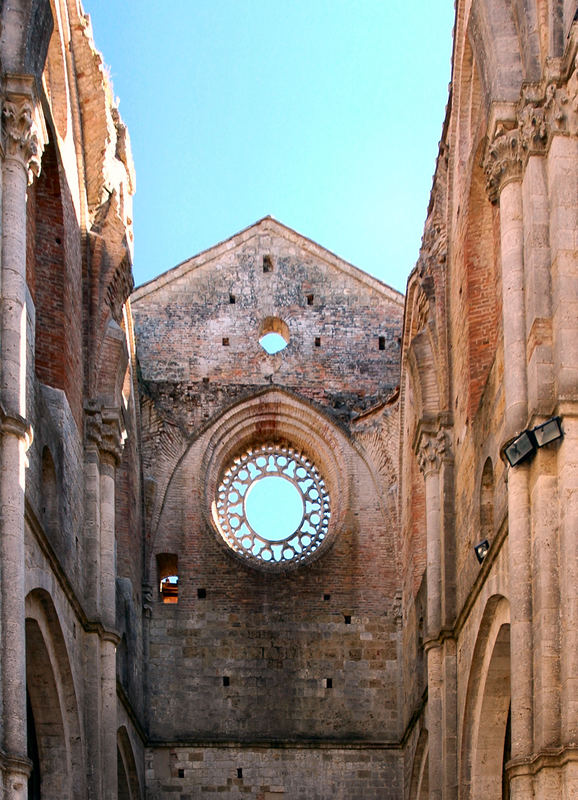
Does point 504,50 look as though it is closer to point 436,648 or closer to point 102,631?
point 436,648

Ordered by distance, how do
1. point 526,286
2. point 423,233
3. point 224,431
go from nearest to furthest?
point 526,286, point 423,233, point 224,431

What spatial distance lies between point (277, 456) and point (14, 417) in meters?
11.5

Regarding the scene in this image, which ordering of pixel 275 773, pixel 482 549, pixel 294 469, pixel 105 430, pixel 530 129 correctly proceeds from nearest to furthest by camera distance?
pixel 530 129 → pixel 482 549 → pixel 105 430 → pixel 275 773 → pixel 294 469

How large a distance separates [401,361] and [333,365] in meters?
1.51

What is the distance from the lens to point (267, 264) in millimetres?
25672

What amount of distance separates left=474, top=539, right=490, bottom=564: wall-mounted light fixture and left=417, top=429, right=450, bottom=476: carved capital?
2866mm

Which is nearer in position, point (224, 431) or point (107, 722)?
point (107, 722)

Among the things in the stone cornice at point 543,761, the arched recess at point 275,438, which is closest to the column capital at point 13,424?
the stone cornice at point 543,761

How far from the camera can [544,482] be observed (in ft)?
42.5

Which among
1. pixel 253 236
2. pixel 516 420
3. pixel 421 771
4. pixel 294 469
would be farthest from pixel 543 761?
pixel 253 236

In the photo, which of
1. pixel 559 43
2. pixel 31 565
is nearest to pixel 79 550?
pixel 31 565

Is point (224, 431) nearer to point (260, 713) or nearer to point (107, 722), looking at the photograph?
point (260, 713)

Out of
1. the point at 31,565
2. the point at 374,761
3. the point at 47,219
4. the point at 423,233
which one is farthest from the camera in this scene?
the point at 374,761

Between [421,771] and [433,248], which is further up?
[433,248]
